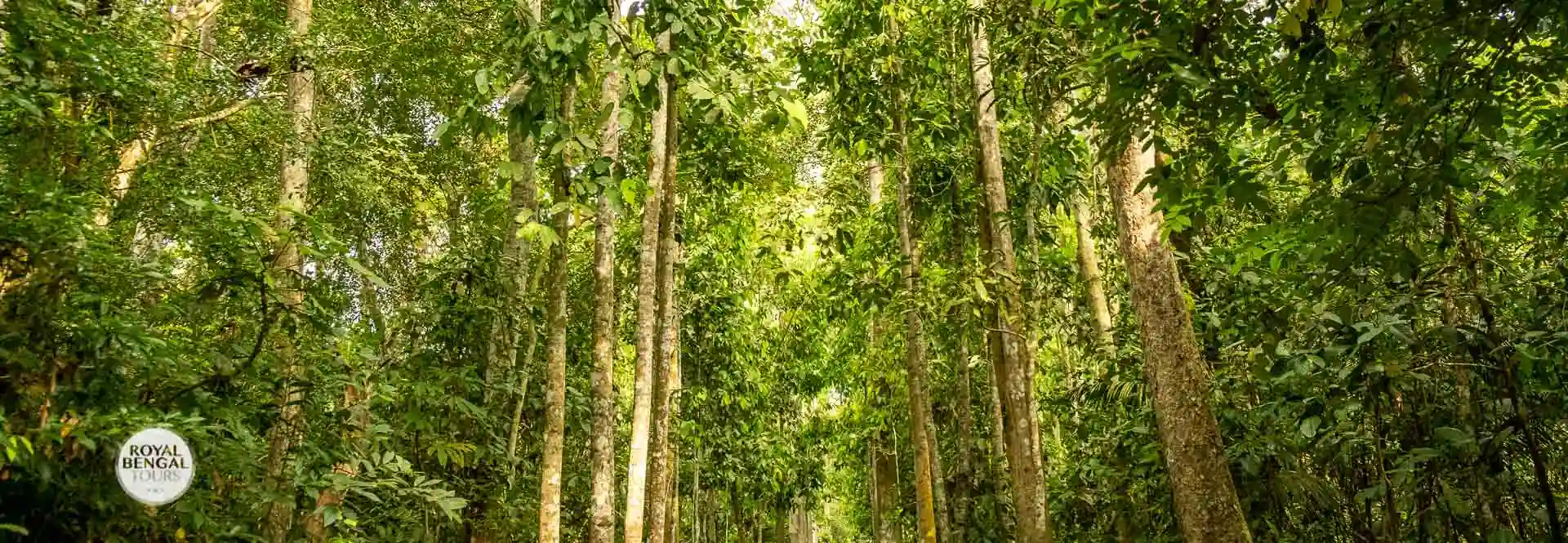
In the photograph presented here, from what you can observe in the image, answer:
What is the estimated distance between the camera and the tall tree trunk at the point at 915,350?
870 cm

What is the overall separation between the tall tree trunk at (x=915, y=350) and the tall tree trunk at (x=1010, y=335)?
81 cm

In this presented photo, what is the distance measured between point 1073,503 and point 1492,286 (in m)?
5.54

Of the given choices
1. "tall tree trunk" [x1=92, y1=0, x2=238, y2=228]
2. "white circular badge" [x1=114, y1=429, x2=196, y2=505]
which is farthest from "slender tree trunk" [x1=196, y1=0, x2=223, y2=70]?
"white circular badge" [x1=114, y1=429, x2=196, y2=505]

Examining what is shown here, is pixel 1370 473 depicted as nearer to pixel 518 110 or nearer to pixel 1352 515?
pixel 1352 515

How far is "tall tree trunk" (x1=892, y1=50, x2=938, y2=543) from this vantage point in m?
8.70

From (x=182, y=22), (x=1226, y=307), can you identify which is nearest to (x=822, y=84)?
(x=1226, y=307)

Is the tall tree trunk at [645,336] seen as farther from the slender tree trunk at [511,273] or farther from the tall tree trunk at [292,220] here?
the tall tree trunk at [292,220]

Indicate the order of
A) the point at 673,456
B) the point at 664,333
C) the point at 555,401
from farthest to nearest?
the point at 673,456 → the point at 664,333 → the point at 555,401

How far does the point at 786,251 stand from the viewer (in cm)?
1038

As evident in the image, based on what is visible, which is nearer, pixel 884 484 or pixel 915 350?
pixel 915 350

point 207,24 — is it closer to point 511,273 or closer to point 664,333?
point 511,273

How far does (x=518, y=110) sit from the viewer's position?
338cm

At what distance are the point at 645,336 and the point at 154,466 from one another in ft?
10.2

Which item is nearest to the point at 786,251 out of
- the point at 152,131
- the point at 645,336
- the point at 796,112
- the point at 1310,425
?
the point at 645,336
